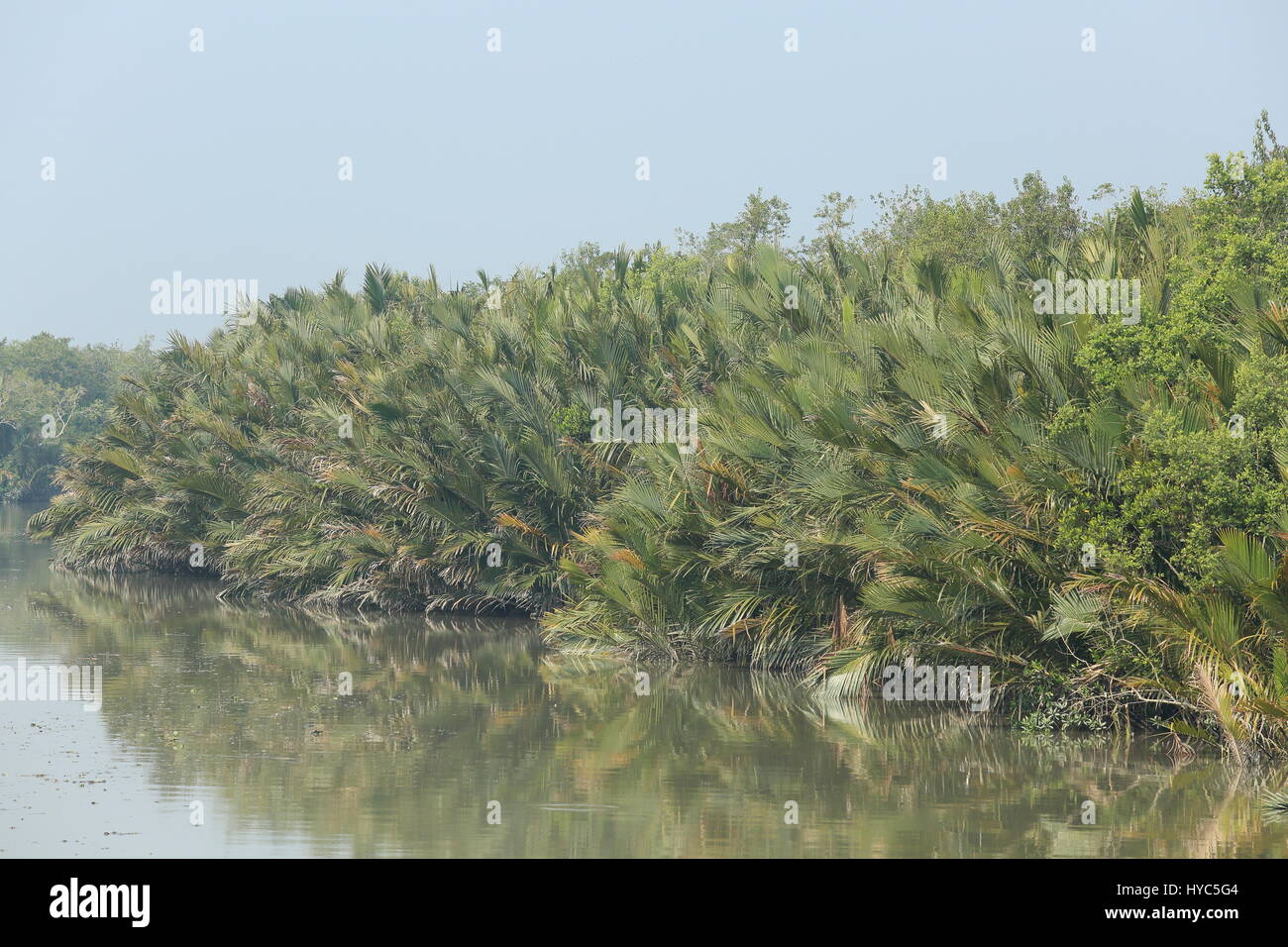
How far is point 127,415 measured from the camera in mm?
34219

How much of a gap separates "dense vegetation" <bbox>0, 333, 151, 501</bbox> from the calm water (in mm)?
52081

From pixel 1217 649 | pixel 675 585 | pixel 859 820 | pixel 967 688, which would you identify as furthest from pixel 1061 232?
pixel 859 820

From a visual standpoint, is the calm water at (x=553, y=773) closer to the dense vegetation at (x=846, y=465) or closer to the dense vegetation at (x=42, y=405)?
the dense vegetation at (x=846, y=465)

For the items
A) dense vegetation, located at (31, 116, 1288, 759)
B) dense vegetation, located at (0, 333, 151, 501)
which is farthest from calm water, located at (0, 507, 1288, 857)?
dense vegetation, located at (0, 333, 151, 501)

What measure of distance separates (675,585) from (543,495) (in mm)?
4799

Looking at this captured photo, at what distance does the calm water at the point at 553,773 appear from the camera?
10156mm

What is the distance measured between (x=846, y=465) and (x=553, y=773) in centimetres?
533

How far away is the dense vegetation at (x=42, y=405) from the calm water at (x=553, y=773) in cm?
5208

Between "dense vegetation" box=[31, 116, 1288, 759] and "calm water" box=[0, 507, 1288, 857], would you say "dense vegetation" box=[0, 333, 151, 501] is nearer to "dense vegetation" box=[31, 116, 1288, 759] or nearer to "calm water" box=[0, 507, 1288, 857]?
"dense vegetation" box=[31, 116, 1288, 759]

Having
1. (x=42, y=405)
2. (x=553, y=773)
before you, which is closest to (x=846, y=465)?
(x=553, y=773)

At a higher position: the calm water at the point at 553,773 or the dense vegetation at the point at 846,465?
the dense vegetation at the point at 846,465

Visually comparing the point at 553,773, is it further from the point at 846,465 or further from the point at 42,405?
the point at 42,405

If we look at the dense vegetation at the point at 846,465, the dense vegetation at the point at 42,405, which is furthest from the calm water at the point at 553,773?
the dense vegetation at the point at 42,405

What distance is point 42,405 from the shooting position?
77.0 metres
